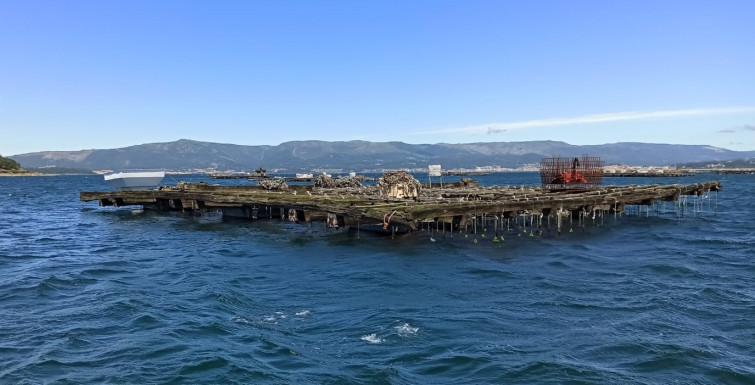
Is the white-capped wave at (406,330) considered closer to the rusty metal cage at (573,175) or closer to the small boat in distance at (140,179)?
the rusty metal cage at (573,175)

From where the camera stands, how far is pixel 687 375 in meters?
12.0

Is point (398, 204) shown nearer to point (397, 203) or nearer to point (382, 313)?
point (397, 203)

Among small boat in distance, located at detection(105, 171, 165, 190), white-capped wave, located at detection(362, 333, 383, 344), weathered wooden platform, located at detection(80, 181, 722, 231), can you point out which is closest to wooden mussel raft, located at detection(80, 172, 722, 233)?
weathered wooden platform, located at detection(80, 181, 722, 231)

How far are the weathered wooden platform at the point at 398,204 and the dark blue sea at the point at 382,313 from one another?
183 cm

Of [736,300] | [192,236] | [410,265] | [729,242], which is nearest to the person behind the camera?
[736,300]

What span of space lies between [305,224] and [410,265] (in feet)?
69.4

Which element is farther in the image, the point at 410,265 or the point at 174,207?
the point at 174,207

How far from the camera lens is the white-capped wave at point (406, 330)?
48.0 feet

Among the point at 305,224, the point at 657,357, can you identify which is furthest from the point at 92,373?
the point at 305,224

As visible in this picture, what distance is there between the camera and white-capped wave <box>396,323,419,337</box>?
1462cm

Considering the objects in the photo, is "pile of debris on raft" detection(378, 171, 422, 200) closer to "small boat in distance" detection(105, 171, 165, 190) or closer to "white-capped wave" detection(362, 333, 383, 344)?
"white-capped wave" detection(362, 333, 383, 344)

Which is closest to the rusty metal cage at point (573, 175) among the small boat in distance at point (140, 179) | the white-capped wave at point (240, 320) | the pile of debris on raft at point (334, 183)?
the pile of debris on raft at point (334, 183)

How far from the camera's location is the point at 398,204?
34.5 m

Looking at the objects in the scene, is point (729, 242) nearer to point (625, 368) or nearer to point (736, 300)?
point (736, 300)
